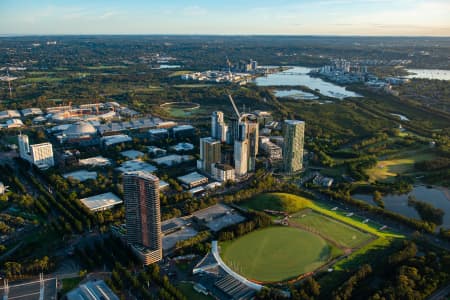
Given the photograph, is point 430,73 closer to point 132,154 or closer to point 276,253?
point 132,154

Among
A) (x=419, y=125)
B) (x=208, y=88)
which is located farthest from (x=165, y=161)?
(x=208, y=88)

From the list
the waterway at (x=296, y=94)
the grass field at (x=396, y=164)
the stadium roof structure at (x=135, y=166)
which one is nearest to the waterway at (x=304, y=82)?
the waterway at (x=296, y=94)

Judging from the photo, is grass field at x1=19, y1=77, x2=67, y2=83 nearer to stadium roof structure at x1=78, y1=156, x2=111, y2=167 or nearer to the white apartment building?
the white apartment building

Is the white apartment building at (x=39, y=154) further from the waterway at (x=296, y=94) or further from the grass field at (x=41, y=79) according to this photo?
the grass field at (x=41, y=79)

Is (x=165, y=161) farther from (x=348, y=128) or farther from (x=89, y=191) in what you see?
(x=348, y=128)

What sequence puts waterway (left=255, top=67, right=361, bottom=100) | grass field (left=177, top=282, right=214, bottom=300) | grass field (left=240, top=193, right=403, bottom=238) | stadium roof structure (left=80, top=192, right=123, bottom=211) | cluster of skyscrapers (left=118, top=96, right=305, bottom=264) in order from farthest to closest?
waterway (left=255, top=67, right=361, bottom=100)
stadium roof structure (left=80, top=192, right=123, bottom=211)
grass field (left=240, top=193, right=403, bottom=238)
cluster of skyscrapers (left=118, top=96, right=305, bottom=264)
grass field (left=177, top=282, right=214, bottom=300)

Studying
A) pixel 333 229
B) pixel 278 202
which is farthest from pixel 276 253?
pixel 278 202

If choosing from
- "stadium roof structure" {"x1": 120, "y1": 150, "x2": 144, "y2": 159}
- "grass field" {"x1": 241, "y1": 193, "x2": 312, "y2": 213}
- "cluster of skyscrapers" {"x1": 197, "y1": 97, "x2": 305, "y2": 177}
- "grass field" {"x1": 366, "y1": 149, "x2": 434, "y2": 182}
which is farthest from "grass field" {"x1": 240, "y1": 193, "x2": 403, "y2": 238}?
"stadium roof structure" {"x1": 120, "y1": 150, "x2": 144, "y2": 159}
